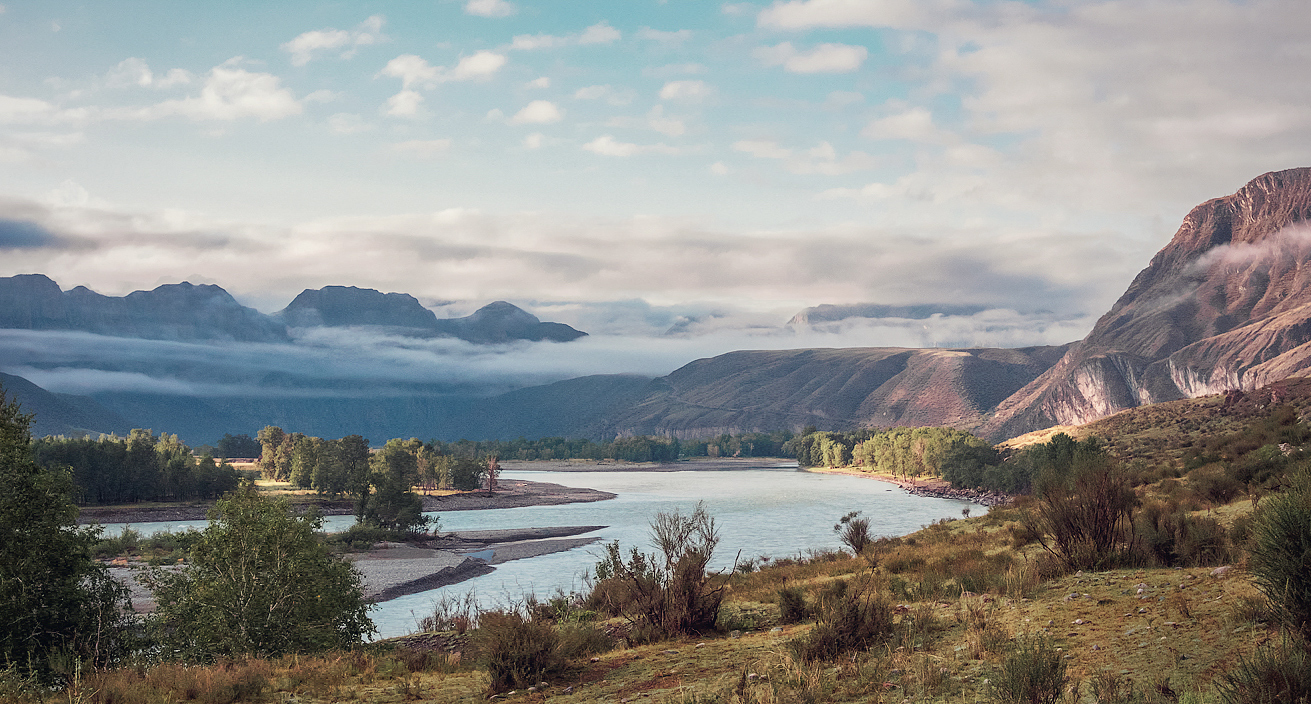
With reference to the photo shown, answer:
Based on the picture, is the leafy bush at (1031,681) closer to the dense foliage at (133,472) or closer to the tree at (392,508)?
the tree at (392,508)

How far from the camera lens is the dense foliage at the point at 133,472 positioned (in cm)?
10312

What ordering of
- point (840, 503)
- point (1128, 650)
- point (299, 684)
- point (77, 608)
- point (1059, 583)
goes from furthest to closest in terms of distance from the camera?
point (840, 503)
point (77, 608)
point (1059, 583)
point (299, 684)
point (1128, 650)

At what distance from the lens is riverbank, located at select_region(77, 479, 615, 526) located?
97.7 m

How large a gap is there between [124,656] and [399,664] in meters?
6.98

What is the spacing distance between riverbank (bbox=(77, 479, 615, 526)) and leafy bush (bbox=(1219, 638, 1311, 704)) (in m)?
79.5

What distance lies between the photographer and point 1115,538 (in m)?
14.5

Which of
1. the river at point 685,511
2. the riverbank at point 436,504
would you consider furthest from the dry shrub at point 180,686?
the riverbank at point 436,504

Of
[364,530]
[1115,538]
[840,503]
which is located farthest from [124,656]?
[840,503]

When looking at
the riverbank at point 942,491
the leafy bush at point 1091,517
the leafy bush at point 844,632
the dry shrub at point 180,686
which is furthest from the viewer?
the riverbank at point 942,491

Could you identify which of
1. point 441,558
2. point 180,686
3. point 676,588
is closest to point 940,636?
point 676,588

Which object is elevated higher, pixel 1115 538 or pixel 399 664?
pixel 1115 538

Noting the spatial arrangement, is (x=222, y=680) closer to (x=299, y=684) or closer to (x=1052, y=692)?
(x=299, y=684)

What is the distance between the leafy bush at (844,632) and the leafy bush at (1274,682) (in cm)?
507

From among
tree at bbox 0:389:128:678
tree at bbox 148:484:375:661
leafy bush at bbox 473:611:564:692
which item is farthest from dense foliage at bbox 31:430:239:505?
leafy bush at bbox 473:611:564:692
